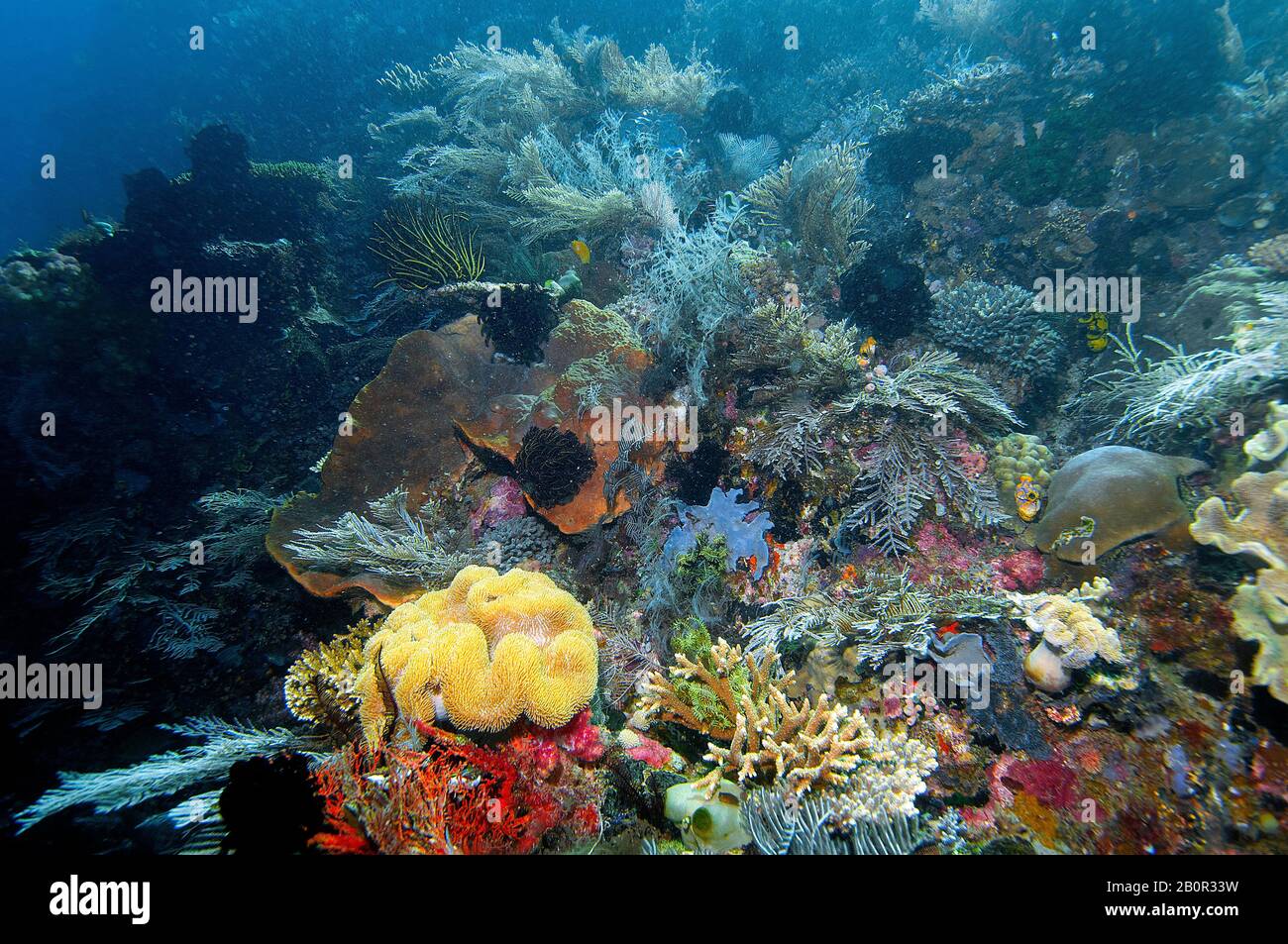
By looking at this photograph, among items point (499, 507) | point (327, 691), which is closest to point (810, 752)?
point (327, 691)

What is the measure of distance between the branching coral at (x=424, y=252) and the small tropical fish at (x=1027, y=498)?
20.4 ft

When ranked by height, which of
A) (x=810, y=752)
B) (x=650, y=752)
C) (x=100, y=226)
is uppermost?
(x=100, y=226)

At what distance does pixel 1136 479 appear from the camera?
12.0ft

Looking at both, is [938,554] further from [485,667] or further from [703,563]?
[485,667]

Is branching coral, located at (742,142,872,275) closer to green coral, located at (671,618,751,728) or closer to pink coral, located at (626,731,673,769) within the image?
green coral, located at (671,618,751,728)

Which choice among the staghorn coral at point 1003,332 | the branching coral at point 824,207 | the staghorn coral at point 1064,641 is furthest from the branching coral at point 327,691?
the staghorn coral at point 1003,332

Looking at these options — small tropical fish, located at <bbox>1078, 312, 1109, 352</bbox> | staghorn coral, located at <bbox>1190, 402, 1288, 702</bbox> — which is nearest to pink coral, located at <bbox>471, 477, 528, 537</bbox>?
staghorn coral, located at <bbox>1190, 402, 1288, 702</bbox>

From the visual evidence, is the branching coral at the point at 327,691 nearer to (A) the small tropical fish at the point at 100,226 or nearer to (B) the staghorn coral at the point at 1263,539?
(B) the staghorn coral at the point at 1263,539

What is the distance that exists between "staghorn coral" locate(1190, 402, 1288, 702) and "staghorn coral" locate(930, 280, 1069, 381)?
2362 millimetres

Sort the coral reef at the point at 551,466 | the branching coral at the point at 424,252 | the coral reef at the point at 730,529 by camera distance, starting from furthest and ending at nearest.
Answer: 1. the branching coral at the point at 424,252
2. the coral reef at the point at 551,466
3. the coral reef at the point at 730,529

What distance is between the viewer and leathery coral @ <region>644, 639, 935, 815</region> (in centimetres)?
260

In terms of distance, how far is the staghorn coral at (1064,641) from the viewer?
2896mm

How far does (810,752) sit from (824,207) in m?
6.10

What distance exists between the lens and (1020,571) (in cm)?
385
